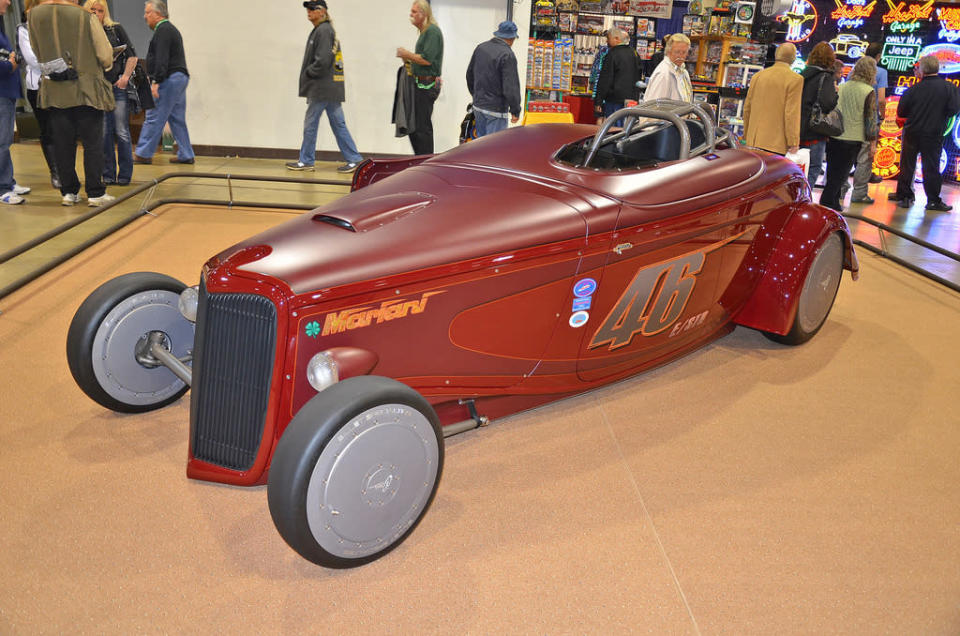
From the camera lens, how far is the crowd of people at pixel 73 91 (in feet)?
18.7

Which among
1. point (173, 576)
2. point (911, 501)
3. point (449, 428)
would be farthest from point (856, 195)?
point (173, 576)

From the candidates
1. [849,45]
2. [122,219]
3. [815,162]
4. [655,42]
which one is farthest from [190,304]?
[849,45]

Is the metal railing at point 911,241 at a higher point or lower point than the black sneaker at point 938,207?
lower

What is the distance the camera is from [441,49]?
7578mm

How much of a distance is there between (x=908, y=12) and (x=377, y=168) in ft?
34.6

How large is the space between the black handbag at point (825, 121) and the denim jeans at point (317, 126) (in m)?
4.79

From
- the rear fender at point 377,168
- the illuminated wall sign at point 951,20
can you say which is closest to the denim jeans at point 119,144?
the rear fender at point 377,168

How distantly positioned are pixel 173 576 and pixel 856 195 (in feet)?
29.3

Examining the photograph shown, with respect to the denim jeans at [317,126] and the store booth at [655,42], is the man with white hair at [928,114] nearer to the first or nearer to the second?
the store booth at [655,42]

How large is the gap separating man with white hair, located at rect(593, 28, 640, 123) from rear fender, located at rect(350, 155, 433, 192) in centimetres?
441

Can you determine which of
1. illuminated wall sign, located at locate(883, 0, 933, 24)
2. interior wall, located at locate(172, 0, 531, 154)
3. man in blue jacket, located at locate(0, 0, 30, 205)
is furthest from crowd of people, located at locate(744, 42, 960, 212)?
man in blue jacket, located at locate(0, 0, 30, 205)

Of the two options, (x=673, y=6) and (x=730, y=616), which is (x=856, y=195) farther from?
(x=730, y=616)

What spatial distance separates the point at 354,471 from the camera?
2141 mm

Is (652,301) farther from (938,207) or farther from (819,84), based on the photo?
(938,207)
